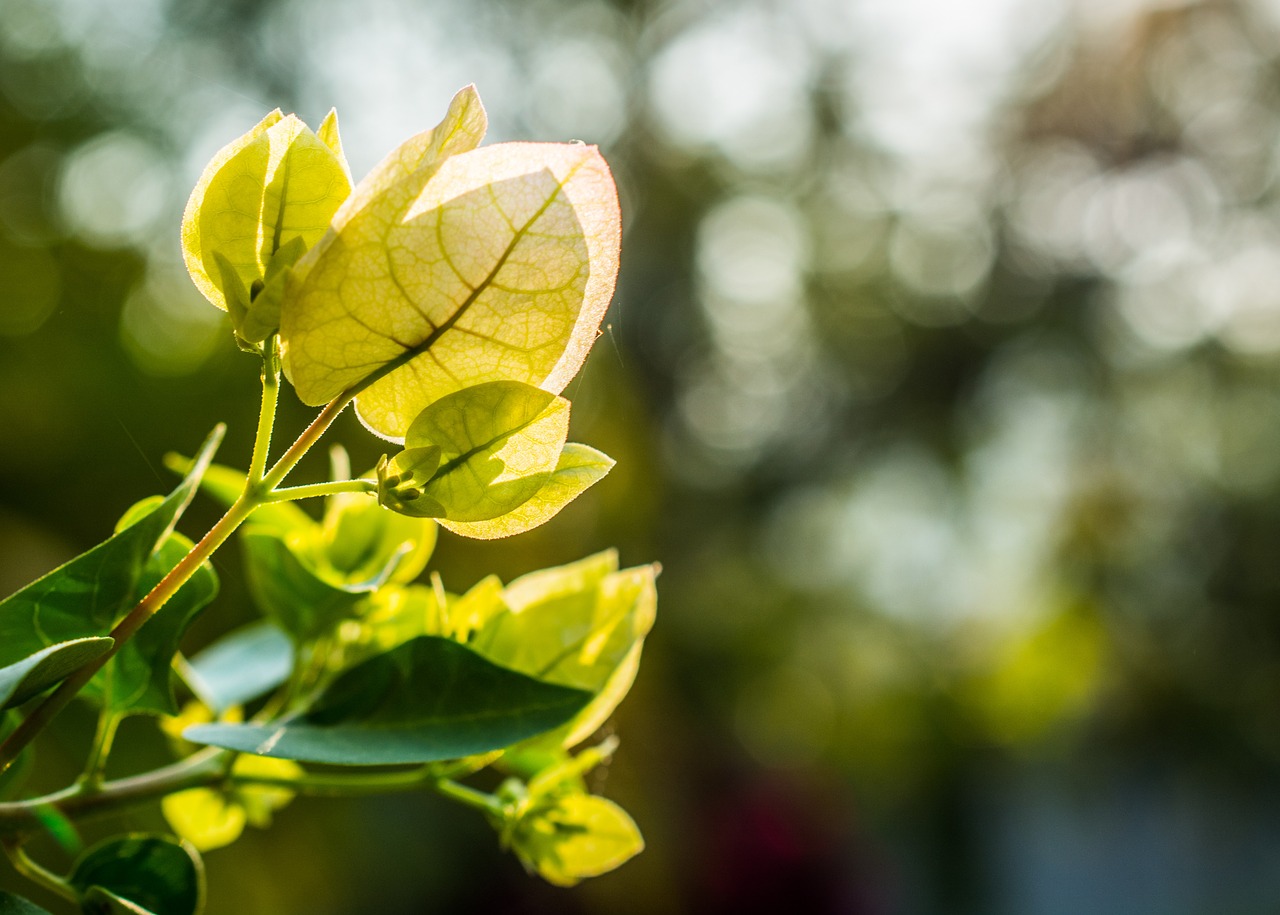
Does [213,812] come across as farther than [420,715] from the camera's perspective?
Yes

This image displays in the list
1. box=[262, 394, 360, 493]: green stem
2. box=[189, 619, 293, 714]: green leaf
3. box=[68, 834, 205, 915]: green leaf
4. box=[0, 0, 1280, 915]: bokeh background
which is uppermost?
box=[262, 394, 360, 493]: green stem

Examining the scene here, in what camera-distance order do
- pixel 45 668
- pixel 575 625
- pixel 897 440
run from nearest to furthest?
pixel 45 668
pixel 575 625
pixel 897 440

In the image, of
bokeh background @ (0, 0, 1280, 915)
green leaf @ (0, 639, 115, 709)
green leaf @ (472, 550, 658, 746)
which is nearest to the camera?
green leaf @ (0, 639, 115, 709)

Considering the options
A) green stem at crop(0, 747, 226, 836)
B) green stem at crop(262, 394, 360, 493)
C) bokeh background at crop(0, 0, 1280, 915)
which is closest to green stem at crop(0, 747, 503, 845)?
green stem at crop(0, 747, 226, 836)

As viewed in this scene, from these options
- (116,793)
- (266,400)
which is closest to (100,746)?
(116,793)

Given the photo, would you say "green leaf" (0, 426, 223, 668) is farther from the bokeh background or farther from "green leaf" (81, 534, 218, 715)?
the bokeh background

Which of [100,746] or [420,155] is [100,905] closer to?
[100,746]
